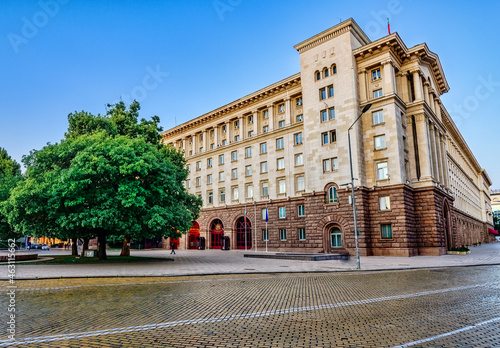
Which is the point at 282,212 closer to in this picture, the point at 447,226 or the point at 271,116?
the point at 271,116

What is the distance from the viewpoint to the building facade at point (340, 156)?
33781mm

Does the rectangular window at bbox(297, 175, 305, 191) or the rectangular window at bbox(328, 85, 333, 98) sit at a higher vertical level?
the rectangular window at bbox(328, 85, 333, 98)

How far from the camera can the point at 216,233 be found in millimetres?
52094

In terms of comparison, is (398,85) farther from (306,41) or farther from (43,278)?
(43,278)

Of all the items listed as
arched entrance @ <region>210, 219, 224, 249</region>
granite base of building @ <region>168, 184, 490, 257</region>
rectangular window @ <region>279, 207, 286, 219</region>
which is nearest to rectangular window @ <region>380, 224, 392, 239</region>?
granite base of building @ <region>168, 184, 490, 257</region>

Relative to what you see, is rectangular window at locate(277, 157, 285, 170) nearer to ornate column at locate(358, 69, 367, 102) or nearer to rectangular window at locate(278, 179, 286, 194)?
rectangular window at locate(278, 179, 286, 194)

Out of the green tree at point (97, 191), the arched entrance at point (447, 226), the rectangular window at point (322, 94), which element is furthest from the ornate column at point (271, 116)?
the green tree at point (97, 191)

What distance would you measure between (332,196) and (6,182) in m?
30.4

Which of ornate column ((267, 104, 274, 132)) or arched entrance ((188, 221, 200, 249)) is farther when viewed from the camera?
arched entrance ((188, 221, 200, 249))

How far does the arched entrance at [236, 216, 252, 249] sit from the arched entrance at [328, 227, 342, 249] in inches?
537

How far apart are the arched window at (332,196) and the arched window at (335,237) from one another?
2980 mm

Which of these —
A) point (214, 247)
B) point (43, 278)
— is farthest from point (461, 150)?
point (43, 278)

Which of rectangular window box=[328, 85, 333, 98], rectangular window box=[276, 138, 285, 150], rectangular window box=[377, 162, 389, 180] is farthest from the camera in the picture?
rectangular window box=[276, 138, 285, 150]

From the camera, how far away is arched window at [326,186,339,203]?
3616 centimetres
